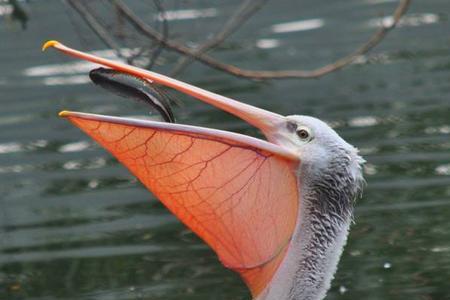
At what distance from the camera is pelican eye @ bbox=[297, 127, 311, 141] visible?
17.4 ft

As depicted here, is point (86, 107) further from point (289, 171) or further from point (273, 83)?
point (289, 171)

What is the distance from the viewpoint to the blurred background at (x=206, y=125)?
26.2ft

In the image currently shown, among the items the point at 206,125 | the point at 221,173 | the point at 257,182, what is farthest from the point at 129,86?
the point at 206,125

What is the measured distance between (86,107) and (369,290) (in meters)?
Result: 4.66

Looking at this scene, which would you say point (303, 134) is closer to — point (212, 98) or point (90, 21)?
point (212, 98)

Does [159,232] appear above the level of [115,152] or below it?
below

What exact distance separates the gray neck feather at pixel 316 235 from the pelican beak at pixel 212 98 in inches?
8.3

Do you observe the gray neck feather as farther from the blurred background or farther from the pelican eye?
the blurred background

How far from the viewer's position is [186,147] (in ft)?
17.6

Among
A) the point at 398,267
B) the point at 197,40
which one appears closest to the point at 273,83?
the point at 197,40

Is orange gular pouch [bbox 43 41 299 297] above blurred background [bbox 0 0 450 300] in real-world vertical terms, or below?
above

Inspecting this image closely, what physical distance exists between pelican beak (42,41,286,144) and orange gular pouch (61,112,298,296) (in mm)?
92

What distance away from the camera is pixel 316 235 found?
17.7 feet

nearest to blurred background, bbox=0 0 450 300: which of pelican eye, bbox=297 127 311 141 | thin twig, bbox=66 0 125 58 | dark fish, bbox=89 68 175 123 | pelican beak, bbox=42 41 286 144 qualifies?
thin twig, bbox=66 0 125 58
